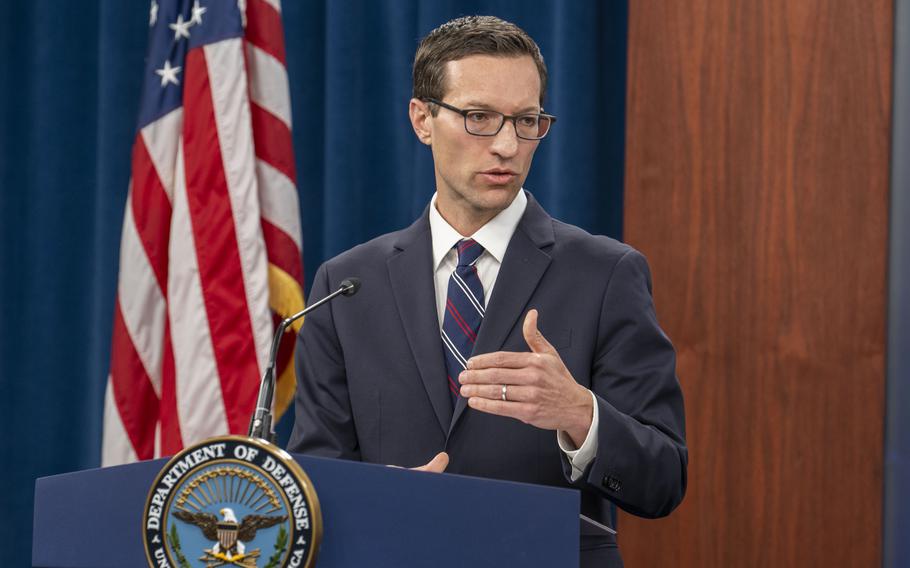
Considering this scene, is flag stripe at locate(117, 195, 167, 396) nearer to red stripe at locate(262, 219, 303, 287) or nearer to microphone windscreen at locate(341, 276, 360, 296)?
red stripe at locate(262, 219, 303, 287)

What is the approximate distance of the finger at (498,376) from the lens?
49.4 inches

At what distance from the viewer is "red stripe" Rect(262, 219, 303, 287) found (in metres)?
3.01

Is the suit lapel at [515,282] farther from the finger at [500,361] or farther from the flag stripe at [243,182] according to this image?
the flag stripe at [243,182]

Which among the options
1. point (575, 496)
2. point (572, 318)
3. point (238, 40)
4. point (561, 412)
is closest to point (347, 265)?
point (572, 318)

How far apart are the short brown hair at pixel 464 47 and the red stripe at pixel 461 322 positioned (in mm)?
362

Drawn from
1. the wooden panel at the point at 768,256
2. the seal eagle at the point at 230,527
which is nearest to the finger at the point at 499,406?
the seal eagle at the point at 230,527

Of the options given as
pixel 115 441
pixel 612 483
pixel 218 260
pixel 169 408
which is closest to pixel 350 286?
pixel 612 483

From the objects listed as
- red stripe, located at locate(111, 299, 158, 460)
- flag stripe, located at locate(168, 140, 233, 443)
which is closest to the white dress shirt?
flag stripe, located at locate(168, 140, 233, 443)

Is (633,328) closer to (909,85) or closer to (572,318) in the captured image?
(572,318)

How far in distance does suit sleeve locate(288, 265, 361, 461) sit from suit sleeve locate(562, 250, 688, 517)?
43cm

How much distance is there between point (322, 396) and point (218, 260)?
1255 millimetres

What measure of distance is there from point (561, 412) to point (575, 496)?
0.89 ft

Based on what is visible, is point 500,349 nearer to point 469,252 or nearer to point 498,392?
point 469,252

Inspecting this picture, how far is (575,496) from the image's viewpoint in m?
1.09
